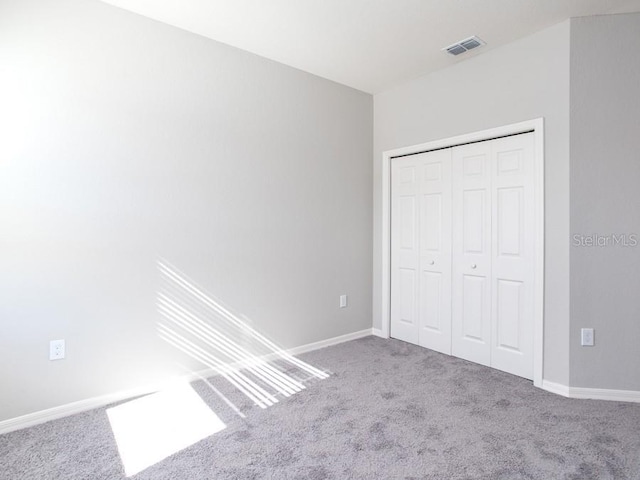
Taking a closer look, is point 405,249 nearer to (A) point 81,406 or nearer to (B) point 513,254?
(B) point 513,254

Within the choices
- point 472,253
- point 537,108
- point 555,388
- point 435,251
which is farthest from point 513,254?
point 537,108

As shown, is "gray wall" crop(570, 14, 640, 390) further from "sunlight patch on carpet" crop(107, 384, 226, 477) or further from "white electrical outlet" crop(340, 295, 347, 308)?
"sunlight patch on carpet" crop(107, 384, 226, 477)

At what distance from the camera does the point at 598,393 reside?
252 cm

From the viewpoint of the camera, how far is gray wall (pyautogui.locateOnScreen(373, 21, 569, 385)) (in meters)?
2.60

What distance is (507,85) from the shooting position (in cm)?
289

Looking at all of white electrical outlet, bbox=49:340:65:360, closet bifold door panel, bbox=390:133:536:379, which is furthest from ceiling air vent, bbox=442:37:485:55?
white electrical outlet, bbox=49:340:65:360

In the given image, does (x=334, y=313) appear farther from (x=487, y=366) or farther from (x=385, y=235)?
(x=487, y=366)

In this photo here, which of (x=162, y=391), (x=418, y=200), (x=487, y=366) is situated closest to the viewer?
(x=162, y=391)

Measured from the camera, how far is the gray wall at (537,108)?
260 centimetres

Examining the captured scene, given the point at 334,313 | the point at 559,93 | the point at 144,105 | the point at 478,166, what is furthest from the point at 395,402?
the point at 144,105

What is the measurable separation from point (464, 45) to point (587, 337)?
2.29 m

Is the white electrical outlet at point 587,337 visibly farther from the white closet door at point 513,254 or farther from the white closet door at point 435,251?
the white closet door at point 435,251

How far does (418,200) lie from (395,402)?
6.22ft

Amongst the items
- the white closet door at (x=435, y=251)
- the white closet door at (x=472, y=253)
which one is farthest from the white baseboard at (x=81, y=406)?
the white closet door at (x=472, y=253)
